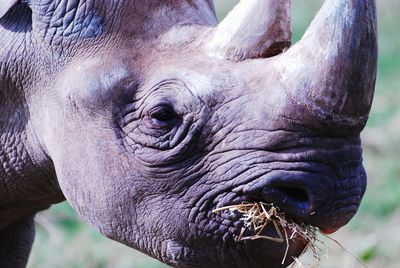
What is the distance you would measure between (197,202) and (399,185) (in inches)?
192

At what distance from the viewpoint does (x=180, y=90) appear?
4.46 m

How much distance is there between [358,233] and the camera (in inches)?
321

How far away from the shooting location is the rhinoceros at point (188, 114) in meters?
4.20

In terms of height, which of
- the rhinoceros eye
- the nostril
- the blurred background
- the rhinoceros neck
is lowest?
the blurred background

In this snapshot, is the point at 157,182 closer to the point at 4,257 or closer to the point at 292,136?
the point at 292,136

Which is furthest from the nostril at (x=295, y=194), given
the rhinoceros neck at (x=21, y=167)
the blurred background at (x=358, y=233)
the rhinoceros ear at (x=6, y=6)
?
the blurred background at (x=358, y=233)

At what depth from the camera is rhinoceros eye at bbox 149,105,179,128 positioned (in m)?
4.50

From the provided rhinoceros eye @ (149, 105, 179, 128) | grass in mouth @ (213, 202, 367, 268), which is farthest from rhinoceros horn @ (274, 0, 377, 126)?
rhinoceros eye @ (149, 105, 179, 128)

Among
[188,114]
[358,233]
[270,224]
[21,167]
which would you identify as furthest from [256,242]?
[358,233]

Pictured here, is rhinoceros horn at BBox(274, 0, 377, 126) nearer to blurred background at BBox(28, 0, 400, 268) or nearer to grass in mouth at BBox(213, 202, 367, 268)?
grass in mouth at BBox(213, 202, 367, 268)

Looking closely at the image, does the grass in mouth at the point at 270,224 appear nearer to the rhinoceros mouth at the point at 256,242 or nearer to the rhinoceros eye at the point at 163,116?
the rhinoceros mouth at the point at 256,242

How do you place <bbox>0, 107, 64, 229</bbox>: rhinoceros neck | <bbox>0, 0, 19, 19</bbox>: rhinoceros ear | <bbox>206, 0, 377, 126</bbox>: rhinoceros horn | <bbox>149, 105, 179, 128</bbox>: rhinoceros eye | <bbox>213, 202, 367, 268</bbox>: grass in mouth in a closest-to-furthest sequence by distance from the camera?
<bbox>206, 0, 377, 126</bbox>: rhinoceros horn → <bbox>213, 202, 367, 268</bbox>: grass in mouth → <bbox>149, 105, 179, 128</bbox>: rhinoceros eye → <bbox>0, 0, 19, 19</bbox>: rhinoceros ear → <bbox>0, 107, 64, 229</bbox>: rhinoceros neck

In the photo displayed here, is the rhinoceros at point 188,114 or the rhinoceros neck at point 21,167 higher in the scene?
the rhinoceros at point 188,114

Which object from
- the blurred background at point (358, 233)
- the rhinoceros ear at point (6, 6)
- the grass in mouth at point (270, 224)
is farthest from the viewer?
the blurred background at point (358, 233)
